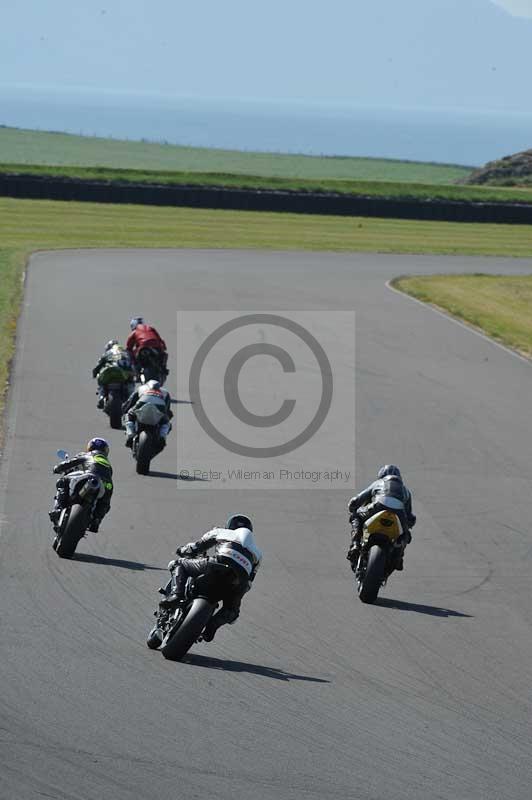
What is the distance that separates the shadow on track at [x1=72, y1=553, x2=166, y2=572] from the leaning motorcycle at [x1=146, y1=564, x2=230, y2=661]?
→ 2.22 meters

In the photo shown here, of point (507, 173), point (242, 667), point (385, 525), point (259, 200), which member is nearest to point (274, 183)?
point (259, 200)

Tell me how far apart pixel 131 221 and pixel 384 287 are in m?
16.1

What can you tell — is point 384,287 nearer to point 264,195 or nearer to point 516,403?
point 516,403

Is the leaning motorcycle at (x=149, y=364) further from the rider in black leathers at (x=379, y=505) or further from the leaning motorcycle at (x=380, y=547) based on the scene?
the leaning motorcycle at (x=380, y=547)

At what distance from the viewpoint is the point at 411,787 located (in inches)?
302

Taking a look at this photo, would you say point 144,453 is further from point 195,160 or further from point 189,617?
point 195,160

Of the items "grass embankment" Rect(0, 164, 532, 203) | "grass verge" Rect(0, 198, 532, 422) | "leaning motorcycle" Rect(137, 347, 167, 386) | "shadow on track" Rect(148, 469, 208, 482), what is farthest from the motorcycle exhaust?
"grass embankment" Rect(0, 164, 532, 203)

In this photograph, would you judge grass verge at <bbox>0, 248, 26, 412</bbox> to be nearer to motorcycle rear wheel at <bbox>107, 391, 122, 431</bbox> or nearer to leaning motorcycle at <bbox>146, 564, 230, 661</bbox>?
motorcycle rear wheel at <bbox>107, 391, 122, 431</bbox>

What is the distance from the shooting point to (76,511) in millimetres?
12188

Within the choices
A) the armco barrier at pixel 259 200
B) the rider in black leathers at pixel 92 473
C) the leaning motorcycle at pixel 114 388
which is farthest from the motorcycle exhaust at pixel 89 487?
the armco barrier at pixel 259 200

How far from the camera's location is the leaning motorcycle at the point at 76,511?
12180mm

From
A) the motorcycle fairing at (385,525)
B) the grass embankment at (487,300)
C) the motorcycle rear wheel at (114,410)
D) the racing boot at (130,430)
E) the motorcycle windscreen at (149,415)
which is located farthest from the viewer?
the grass embankment at (487,300)

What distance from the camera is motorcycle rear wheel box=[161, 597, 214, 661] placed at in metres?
9.46

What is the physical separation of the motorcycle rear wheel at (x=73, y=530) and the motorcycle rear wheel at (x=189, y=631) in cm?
280
